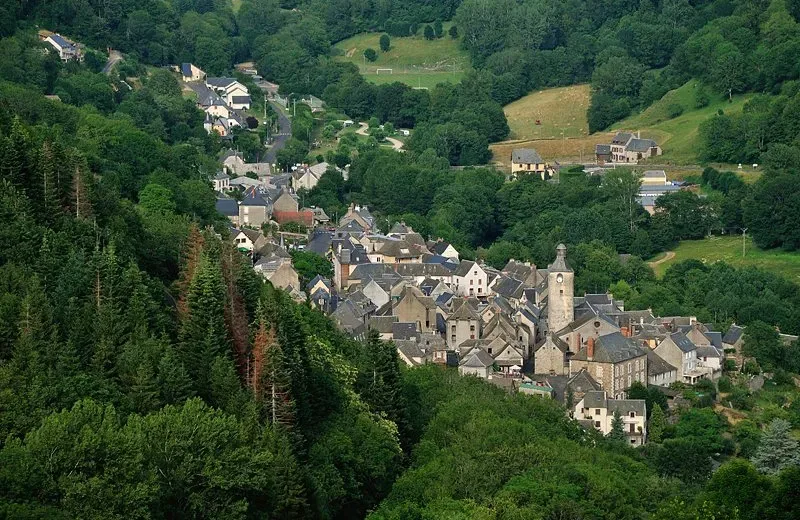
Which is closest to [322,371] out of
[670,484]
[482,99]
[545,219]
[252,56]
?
[670,484]

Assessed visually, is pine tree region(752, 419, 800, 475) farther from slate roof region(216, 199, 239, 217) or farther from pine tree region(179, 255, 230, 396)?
slate roof region(216, 199, 239, 217)

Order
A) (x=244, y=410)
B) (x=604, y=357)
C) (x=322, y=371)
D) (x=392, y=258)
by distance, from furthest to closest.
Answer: (x=392, y=258) → (x=604, y=357) → (x=322, y=371) → (x=244, y=410)

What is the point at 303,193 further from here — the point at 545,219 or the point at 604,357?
the point at 604,357

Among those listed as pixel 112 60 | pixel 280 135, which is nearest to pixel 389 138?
pixel 280 135

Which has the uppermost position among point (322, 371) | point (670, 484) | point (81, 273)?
point (81, 273)

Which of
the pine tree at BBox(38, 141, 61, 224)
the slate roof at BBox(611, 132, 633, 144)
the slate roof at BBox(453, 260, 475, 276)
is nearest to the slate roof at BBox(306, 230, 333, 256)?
the slate roof at BBox(453, 260, 475, 276)
